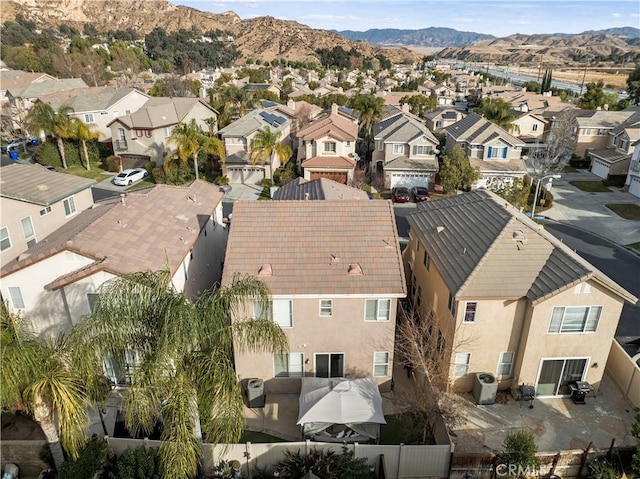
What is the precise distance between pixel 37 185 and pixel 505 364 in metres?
28.0

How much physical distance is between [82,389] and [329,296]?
9.86 meters

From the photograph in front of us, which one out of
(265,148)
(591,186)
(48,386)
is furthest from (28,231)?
(591,186)

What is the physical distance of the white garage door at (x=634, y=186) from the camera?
167 feet

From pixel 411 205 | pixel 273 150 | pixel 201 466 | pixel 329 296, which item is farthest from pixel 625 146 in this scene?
pixel 201 466

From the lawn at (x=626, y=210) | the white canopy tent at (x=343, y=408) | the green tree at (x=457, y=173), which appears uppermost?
the green tree at (x=457, y=173)

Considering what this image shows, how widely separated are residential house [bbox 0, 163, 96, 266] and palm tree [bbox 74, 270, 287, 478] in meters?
14.7

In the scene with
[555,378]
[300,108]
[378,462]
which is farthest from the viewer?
[300,108]

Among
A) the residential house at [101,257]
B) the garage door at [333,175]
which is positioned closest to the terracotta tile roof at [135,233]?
the residential house at [101,257]

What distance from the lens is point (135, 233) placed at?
→ 22.8 meters

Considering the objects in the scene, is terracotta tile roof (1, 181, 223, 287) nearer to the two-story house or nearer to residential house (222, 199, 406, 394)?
residential house (222, 199, 406, 394)

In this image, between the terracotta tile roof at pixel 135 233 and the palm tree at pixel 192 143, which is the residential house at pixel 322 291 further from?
the palm tree at pixel 192 143

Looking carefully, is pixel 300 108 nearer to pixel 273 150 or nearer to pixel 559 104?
pixel 273 150

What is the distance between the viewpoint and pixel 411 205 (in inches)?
1933

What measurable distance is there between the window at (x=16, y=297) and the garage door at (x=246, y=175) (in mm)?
35290
